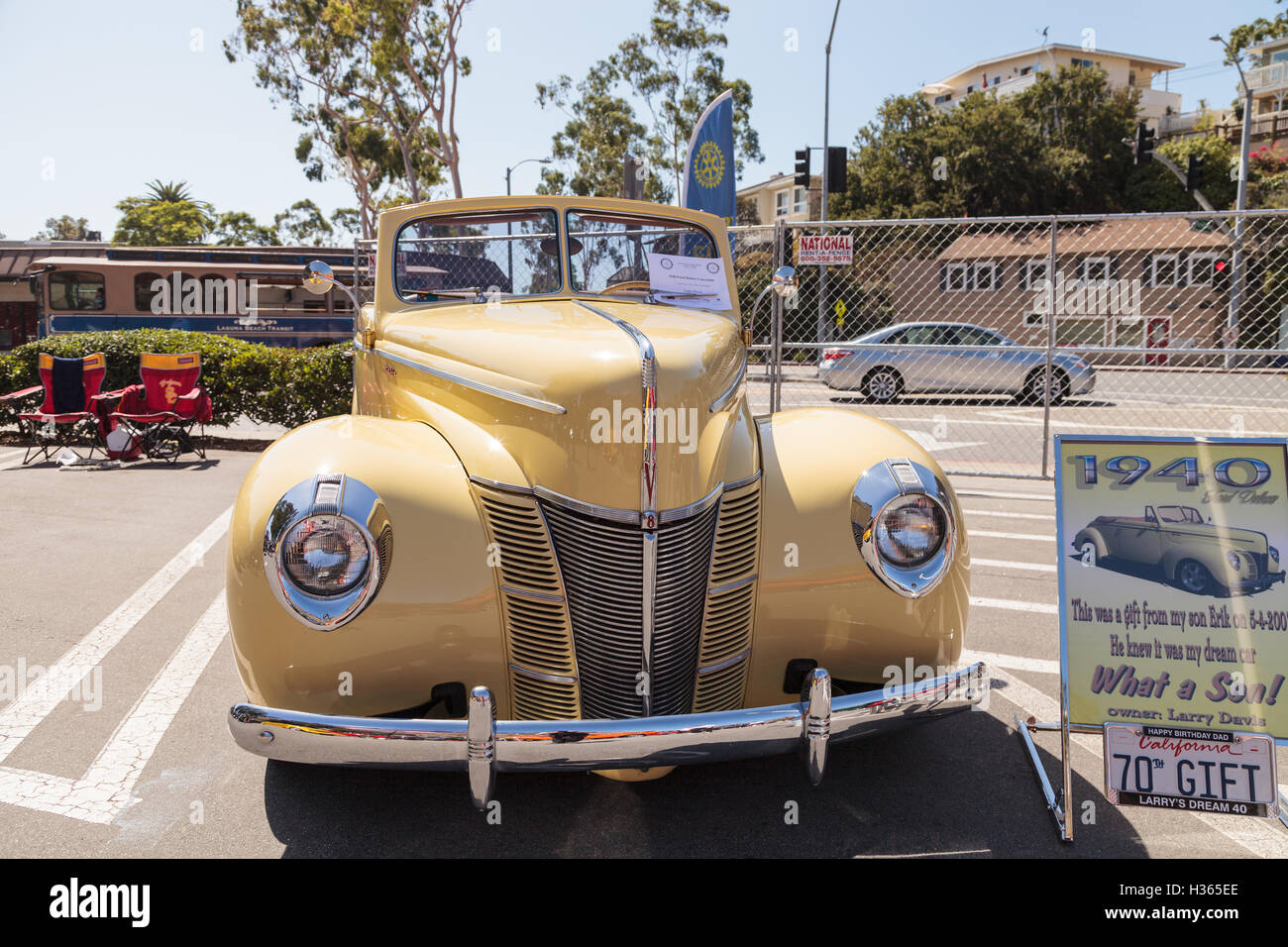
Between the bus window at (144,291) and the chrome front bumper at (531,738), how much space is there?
69.8 feet

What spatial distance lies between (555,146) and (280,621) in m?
31.8

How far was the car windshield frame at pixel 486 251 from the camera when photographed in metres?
4.11

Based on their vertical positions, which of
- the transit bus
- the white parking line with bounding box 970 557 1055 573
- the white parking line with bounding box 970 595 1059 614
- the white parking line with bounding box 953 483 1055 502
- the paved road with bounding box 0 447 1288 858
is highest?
the transit bus

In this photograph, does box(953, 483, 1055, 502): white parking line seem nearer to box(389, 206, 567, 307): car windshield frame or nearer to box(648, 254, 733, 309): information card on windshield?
box(648, 254, 733, 309): information card on windshield

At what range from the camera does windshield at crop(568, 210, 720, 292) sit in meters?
4.18

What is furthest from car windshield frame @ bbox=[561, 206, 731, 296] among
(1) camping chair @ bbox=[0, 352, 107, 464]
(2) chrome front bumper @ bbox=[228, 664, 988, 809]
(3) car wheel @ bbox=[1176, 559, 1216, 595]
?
(1) camping chair @ bbox=[0, 352, 107, 464]

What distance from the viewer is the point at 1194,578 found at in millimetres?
2795

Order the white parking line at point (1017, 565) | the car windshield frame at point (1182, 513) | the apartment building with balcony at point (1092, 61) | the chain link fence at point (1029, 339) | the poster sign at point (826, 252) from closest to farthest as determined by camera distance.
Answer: the car windshield frame at point (1182, 513), the white parking line at point (1017, 565), the poster sign at point (826, 252), the chain link fence at point (1029, 339), the apartment building with balcony at point (1092, 61)

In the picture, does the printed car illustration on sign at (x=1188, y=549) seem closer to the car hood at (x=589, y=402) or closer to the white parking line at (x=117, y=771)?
the car hood at (x=589, y=402)

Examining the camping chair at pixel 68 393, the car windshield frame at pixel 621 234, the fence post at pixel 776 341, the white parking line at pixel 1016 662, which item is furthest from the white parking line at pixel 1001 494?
the camping chair at pixel 68 393

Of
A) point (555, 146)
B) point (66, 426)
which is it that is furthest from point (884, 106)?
point (66, 426)

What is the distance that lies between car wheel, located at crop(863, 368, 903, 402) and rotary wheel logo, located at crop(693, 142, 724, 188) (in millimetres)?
3522

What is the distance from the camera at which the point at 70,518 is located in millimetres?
7355

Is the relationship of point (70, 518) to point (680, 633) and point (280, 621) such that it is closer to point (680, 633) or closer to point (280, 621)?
point (280, 621)
